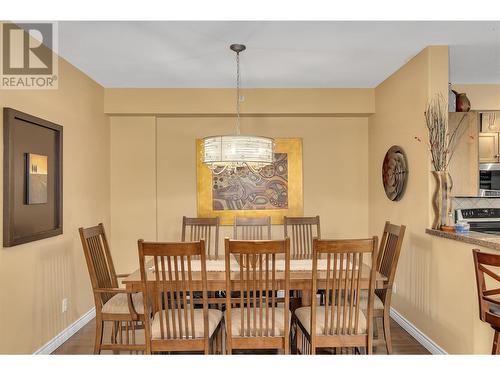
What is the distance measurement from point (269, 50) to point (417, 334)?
2826 mm

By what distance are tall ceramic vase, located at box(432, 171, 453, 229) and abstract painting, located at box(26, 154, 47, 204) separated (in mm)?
3132

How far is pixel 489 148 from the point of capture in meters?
3.67

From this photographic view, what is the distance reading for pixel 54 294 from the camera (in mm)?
3072

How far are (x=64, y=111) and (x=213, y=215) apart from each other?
1995 mm

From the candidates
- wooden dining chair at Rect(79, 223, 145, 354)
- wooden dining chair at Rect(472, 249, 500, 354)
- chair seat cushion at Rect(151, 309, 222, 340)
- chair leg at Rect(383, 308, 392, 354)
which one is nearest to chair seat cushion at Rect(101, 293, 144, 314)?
wooden dining chair at Rect(79, 223, 145, 354)

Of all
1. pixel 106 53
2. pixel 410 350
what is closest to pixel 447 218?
pixel 410 350

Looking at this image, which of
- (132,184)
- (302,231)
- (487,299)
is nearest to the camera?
(487,299)

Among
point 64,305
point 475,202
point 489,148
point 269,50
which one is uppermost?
point 269,50

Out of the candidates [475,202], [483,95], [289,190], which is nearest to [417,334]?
[475,202]

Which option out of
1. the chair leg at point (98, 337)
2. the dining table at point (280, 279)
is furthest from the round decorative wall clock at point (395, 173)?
the chair leg at point (98, 337)

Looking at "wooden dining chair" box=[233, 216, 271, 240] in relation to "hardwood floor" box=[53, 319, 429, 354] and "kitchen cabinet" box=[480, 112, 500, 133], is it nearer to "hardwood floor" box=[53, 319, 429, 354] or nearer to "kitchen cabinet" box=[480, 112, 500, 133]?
"hardwood floor" box=[53, 319, 429, 354]

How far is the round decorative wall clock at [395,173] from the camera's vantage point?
11.3ft

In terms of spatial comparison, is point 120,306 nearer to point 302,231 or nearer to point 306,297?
point 306,297
